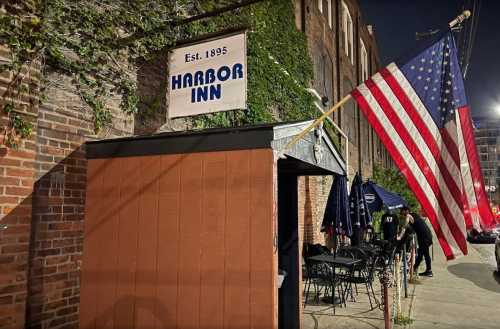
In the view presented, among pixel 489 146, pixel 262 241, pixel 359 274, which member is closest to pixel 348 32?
pixel 359 274

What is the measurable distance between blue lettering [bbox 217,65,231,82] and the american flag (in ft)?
5.22

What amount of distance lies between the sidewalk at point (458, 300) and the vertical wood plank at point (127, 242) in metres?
4.22

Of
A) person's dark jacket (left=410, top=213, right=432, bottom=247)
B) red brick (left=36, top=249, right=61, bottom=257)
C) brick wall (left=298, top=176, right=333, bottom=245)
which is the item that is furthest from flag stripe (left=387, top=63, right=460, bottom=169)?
brick wall (left=298, top=176, right=333, bottom=245)

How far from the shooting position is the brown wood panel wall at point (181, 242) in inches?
151

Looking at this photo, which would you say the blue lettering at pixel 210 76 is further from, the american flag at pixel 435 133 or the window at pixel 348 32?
the window at pixel 348 32

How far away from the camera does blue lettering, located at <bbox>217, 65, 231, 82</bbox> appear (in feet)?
17.2

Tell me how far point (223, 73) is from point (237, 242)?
235 cm

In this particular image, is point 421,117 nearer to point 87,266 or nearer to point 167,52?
point 167,52

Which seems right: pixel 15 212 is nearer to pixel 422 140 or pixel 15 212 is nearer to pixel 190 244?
pixel 190 244

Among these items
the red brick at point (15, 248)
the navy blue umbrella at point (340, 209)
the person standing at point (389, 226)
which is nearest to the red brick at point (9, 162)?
the red brick at point (15, 248)

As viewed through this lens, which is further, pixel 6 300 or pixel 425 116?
pixel 425 116

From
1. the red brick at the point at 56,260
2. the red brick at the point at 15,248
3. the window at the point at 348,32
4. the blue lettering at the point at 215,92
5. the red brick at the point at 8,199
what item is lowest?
the red brick at the point at 56,260

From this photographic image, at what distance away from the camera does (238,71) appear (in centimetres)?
516

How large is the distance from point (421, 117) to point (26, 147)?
428 centimetres
